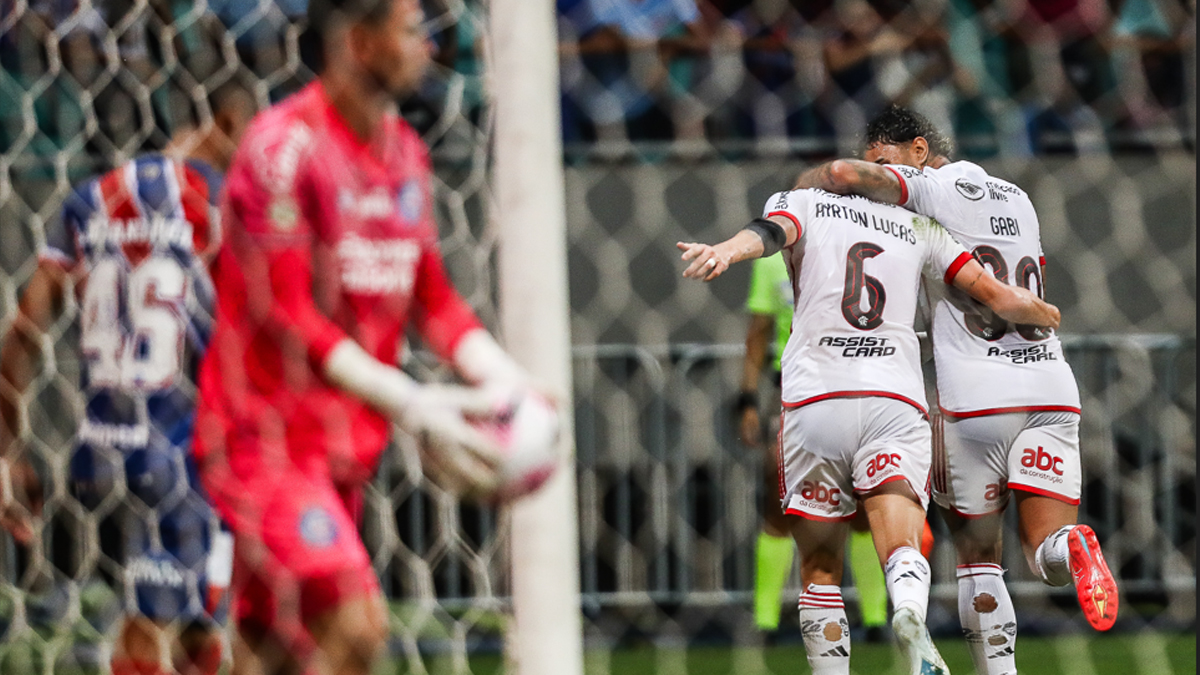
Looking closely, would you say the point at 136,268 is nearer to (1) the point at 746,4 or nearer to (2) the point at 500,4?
(2) the point at 500,4

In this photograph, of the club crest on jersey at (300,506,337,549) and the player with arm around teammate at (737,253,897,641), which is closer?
the club crest on jersey at (300,506,337,549)

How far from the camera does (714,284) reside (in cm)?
688

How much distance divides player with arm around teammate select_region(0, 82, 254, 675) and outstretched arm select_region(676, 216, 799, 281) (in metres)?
1.15

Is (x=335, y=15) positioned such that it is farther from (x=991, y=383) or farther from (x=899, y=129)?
(x=991, y=383)

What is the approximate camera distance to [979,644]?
3945mm

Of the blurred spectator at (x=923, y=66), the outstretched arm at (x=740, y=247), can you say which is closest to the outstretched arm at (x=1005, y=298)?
the outstretched arm at (x=740, y=247)

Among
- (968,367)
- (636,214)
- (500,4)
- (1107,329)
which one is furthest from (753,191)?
(500,4)

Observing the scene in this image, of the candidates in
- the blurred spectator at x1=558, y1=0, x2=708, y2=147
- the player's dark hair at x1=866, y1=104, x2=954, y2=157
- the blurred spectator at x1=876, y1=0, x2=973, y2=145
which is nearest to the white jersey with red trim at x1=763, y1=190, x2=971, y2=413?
the player's dark hair at x1=866, y1=104, x2=954, y2=157

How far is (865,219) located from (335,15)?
186cm

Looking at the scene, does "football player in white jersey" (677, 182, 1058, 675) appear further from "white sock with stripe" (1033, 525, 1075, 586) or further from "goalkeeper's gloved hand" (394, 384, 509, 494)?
"goalkeeper's gloved hand" (394, 384, 509, 494)

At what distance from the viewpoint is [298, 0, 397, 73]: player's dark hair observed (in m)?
2.25

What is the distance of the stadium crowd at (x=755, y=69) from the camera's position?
4.26 meters

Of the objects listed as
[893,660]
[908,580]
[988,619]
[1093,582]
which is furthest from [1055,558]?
[893,660]

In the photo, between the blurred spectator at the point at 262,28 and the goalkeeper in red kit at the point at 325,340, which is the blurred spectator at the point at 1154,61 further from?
the goalkeeper in red kit at the point at 325,340
